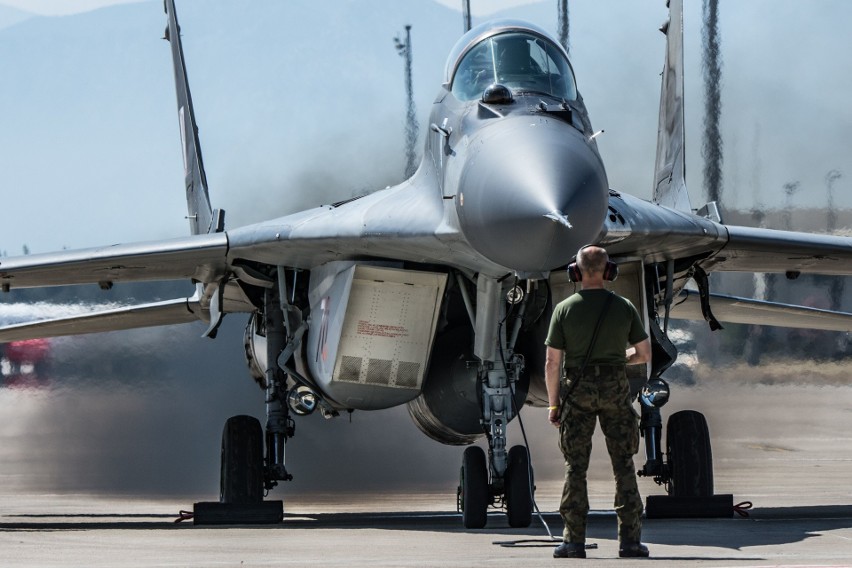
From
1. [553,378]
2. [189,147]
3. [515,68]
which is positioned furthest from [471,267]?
[189,147]

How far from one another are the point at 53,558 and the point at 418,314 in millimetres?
3663

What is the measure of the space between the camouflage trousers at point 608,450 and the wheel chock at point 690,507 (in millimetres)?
3723

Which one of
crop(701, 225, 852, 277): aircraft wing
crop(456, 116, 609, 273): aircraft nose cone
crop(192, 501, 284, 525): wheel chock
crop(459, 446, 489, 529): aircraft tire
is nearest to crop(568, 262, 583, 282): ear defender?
crop(456, 116, 609, 273): aircraft nose cone

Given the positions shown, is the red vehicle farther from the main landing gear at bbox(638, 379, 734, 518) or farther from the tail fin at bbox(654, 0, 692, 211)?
the main landing gear at bbox(638, 379, 734, 518)

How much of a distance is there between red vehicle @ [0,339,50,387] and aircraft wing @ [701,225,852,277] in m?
9.86

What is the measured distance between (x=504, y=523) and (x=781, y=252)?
324cm

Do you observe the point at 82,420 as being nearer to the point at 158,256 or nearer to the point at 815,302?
the point at 158,256

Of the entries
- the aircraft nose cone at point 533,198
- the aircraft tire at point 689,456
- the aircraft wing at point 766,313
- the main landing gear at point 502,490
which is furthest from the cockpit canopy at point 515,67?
the aircraft wing at point 766,313

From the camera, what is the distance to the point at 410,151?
Result: 1845cm

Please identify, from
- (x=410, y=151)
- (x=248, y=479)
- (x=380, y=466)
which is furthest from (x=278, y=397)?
(x=410, y=151)

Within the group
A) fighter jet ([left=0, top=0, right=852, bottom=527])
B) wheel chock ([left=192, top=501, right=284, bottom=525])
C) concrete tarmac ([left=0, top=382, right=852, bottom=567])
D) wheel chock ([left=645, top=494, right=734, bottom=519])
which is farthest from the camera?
wheel chock ([left=192, top=501, right=284, bottom=525])

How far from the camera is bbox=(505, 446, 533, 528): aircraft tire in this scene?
9.53 metres

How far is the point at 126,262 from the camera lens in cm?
1167

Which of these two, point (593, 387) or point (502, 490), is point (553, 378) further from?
point (502, 490)
